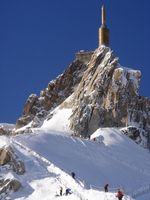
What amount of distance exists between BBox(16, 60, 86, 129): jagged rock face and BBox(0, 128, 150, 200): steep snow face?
46398 millimetres

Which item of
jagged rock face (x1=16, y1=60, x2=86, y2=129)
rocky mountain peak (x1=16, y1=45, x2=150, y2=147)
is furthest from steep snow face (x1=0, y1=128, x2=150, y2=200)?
jagged rock face (x1=16, y1=60, x2=86, y2=129)

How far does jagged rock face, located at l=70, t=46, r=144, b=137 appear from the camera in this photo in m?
108

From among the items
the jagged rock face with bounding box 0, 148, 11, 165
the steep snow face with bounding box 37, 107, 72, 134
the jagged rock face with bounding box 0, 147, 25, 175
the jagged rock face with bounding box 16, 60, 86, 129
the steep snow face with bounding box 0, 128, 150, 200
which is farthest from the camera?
the jagged rock face with bounding box 16, 60, 86, 129

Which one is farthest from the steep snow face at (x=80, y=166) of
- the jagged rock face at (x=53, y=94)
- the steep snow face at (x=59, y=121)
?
the jagged rock face at (x=53, y=94)

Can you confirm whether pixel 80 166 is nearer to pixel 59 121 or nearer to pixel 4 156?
pixel 4 156

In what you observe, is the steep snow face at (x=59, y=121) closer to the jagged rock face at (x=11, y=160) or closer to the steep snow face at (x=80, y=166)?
the steep snow face at (x=80, y=166)

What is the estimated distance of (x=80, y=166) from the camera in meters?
66.1

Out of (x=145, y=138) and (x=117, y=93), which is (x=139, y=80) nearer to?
(x=117, y=93)

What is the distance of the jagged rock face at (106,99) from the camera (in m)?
108

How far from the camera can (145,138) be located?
102 metres

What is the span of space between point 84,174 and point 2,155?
8.40 m

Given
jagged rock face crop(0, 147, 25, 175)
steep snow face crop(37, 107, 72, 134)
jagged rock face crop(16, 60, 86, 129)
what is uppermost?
jagged rock face crop(16, 60, 86, 129)

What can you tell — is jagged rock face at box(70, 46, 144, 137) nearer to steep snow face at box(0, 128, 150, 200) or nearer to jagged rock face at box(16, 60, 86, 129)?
jagged rock face at box(16, 60, 86, 129)

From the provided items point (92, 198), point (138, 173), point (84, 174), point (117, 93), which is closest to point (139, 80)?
point (117, 93)
